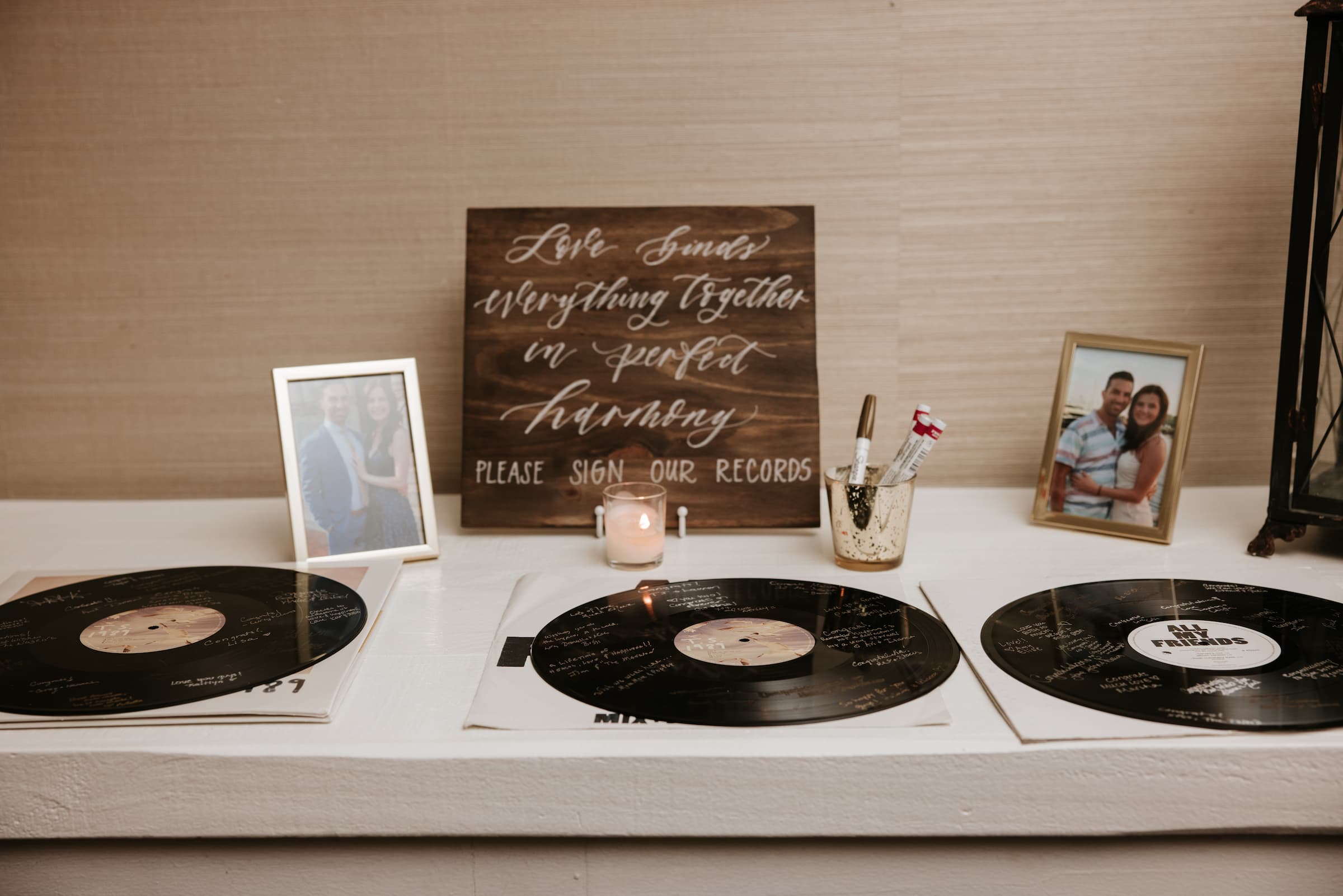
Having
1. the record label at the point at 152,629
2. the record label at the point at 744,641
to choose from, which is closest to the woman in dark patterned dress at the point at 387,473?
the record label at the point at 152,629

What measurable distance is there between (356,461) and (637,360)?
11.9 inches

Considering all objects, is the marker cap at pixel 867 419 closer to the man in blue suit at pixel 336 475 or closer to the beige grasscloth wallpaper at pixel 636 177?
the beige grasscloth wallpaper at pixel 636 177

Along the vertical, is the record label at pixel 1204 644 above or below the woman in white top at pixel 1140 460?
below

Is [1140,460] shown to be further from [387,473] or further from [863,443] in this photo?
[387,473]

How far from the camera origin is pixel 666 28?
3.55ft

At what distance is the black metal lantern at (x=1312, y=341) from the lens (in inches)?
34.9

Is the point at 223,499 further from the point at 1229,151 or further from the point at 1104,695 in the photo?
the point at 1229,151

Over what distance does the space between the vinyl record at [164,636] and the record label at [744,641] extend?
0.87 feet

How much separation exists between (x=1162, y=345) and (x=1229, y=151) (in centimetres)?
29

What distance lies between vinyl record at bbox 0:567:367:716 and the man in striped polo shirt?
708 mm

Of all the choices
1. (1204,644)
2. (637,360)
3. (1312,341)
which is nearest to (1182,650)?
(1204,644)

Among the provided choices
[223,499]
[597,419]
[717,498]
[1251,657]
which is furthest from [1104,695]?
[223,499]

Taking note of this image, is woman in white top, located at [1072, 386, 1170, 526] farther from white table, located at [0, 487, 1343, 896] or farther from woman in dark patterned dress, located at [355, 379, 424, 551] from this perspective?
woman in dark patterned dress, located at [355, 379, 424, 551]

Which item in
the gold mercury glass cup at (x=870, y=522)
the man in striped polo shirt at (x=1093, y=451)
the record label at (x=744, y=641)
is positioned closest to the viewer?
the record label at (x=744, y=641)
